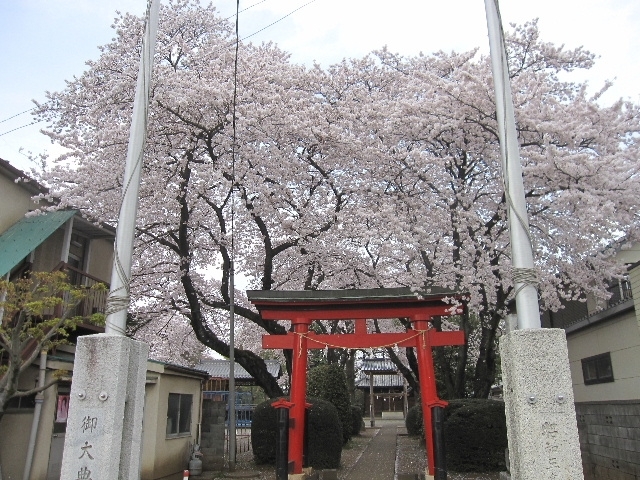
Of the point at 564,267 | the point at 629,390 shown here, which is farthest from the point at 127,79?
the point at 629,390

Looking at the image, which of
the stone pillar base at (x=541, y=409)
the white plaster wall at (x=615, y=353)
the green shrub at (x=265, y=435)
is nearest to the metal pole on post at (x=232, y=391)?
the green shrub at (x=265, y=435)

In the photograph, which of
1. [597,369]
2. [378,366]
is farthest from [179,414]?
[378,366]

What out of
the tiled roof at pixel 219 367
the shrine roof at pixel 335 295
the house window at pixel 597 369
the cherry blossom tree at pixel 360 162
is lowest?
the house window at pixel 597 369

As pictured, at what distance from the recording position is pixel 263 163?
14.1 meters

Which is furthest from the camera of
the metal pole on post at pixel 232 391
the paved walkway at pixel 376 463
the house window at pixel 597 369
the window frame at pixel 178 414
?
the metal pole on post at pixel 232 391

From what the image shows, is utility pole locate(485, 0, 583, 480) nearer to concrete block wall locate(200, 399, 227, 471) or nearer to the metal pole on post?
the metal pole on post

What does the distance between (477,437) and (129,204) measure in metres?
10.7

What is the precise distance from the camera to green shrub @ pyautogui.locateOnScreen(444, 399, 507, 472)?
13.4 m

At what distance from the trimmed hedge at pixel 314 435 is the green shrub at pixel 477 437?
2904 mm

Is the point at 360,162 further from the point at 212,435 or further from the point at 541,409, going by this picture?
the point at 541,409

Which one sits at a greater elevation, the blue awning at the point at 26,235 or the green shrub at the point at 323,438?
the blue awning at the point at 26,235

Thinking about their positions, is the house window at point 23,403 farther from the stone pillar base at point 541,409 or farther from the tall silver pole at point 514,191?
the tall silver pole at point 514,191

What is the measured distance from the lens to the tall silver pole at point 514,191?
558 centimetres

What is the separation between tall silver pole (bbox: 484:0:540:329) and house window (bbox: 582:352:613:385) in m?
9.30
